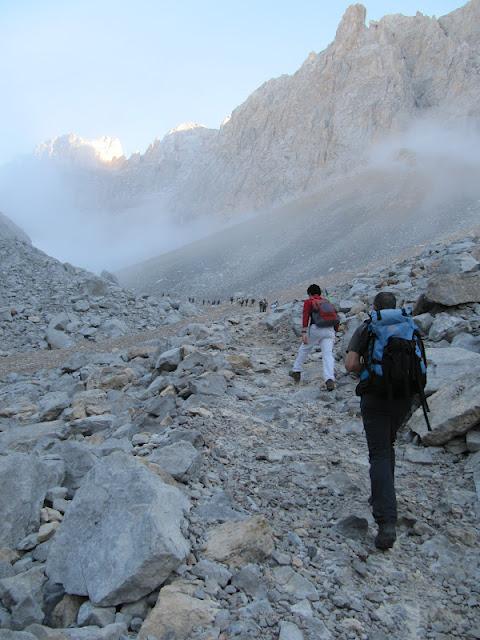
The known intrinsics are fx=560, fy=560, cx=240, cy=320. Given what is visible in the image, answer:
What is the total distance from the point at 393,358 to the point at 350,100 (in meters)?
88.3

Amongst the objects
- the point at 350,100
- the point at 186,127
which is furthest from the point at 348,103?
the point at 186,127

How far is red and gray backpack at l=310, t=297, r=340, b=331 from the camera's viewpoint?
331 inches

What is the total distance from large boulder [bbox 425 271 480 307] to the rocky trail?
57.2 inches

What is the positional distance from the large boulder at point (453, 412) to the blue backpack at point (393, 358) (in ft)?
5.08

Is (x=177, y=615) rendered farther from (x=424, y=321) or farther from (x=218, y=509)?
(x=424, y=321)

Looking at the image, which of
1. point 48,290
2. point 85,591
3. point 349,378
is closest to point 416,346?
point 85,591

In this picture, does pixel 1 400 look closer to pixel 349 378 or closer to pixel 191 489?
pixel 349 378

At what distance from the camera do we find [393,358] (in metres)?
4.30

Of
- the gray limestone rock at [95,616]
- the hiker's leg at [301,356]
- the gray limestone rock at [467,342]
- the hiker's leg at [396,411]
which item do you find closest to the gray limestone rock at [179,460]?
the gray limestone rock at [95,616]

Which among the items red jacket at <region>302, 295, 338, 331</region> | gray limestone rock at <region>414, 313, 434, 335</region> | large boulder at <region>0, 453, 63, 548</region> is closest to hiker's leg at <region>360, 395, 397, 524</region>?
large boulder at <region>0, 453, 63, 548</region>

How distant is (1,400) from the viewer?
12.0m

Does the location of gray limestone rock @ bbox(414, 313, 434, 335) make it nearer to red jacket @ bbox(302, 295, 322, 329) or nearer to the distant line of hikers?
red jacket @ bbox(302, 295, 322, 329)

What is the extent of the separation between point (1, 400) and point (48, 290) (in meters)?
16.4

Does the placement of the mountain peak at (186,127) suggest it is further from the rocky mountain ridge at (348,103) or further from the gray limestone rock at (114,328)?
the gray limestone rock at (114,328)
